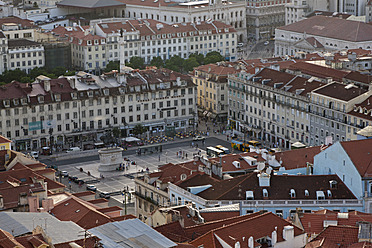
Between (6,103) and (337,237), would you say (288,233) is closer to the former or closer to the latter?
(337,237)

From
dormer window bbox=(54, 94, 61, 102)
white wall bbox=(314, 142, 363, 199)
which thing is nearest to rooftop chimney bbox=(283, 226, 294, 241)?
white wall bbox=(314, 142, 363, 199)

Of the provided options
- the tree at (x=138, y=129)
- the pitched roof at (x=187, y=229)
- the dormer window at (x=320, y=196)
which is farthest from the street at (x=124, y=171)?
the pitched roof at (x=187, y=229)

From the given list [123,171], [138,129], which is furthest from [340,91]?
[138,129]

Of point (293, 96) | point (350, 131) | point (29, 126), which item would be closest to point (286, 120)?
point (293, 96)

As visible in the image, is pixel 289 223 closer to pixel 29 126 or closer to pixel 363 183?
pixel 363 183

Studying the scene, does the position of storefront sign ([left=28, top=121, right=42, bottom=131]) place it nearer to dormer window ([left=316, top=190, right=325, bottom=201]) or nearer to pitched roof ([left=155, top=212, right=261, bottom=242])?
dormer window ([left=316, top=190, right=325, bottom=201])

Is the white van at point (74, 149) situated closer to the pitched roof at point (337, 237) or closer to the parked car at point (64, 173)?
the parked car at point (64, 173)
